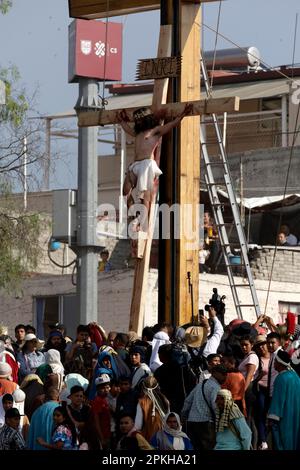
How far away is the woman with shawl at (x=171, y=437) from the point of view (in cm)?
1806

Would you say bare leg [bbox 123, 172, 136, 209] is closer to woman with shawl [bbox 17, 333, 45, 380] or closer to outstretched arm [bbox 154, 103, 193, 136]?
outstretched arm [bbox 154, 103, 193, 136]

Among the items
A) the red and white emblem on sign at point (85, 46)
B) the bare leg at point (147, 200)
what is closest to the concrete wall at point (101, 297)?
the red and white emblem on sign at point (85, 46)

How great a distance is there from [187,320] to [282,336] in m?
1.83

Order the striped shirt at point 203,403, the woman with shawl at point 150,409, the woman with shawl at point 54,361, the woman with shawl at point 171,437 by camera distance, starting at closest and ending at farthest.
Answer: the woman with shawl at point 171,437 < the woman with shawl at point 150,409 < the striped shirt at point 203,403 < the woman with shawl at point 54,361

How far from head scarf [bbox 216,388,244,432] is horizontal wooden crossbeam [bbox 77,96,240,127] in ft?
12.8

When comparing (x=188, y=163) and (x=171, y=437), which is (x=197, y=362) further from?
(x=188, y=163)

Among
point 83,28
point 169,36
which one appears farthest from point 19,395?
point 83,28

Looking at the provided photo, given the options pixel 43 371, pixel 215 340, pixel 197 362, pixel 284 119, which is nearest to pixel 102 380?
pixel 197 362

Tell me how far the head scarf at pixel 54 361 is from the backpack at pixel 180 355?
1624 millimetres

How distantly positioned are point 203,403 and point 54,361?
2729 mm

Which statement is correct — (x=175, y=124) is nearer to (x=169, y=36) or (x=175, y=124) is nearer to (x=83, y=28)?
(x=169, y=36)

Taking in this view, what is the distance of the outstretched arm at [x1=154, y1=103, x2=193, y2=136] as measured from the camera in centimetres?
2172

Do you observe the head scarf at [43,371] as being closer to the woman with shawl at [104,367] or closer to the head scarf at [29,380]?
the head scarf at [29,380]

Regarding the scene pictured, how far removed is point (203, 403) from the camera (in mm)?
19078
